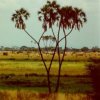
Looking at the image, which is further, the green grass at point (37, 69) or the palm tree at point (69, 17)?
the green grass at point (37, 69)

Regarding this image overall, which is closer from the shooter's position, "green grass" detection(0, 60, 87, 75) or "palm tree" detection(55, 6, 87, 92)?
"palm tree" detection(55, 6, 87, 92)

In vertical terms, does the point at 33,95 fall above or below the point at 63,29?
below

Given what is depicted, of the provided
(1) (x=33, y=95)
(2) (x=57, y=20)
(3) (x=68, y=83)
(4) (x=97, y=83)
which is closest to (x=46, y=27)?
(2) (x=57, y=20)

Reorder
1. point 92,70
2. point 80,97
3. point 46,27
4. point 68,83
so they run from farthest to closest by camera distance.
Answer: point 68,83, point 46,27, point 80,97, point 92,70

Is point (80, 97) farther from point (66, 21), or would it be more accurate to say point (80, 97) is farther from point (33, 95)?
point (66, 21)

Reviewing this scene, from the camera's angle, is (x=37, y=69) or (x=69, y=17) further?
(x=37, y=69)

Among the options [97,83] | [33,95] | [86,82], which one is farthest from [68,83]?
[97,83]

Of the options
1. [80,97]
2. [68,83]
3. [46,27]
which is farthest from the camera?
[68,83]

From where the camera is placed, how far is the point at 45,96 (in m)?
28.0

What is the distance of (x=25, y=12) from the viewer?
Result: 157 ft

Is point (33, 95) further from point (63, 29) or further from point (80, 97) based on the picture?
point (63, 29)

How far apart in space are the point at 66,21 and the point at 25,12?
4515 mm

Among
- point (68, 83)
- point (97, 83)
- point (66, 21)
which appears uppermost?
point (66, 21)

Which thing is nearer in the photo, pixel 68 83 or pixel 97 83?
pixel 97 83
